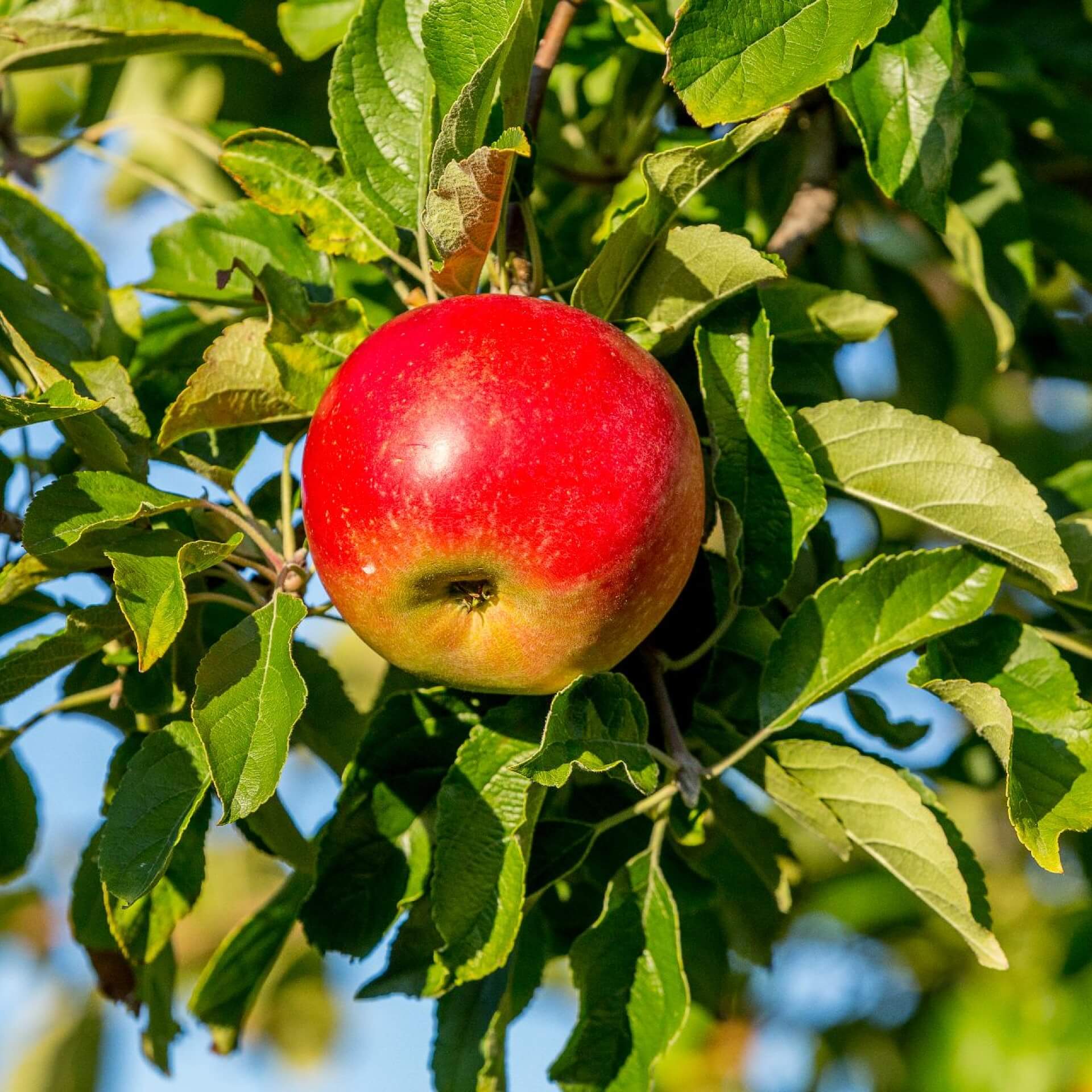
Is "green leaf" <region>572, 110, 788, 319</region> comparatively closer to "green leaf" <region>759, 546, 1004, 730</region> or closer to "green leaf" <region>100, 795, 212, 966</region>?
"green leaf" <region>759, 546, 1004, 730</region>

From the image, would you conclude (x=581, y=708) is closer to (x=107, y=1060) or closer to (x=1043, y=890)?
(x=1043, y=890)

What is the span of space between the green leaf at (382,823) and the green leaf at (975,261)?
0.94 metres

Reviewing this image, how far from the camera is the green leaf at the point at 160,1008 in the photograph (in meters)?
1.83

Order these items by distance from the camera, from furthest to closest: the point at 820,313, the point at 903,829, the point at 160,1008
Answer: the point at 160,1008
the point at 820,313
the point at 903,829

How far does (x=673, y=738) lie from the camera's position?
4.48 feet

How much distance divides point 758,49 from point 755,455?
1.26 feet

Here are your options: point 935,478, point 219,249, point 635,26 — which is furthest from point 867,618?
point 219,249

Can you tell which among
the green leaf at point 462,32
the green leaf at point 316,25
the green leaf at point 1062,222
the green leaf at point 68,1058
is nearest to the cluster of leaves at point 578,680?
the green leaf at point 462,32

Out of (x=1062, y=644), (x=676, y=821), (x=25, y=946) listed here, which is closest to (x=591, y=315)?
(x=676, y=821)

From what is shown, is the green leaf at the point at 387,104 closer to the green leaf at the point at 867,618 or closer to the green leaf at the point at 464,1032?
the green leaf at the point at 867,618

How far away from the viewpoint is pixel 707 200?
1820mm

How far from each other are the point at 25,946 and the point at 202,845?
4.33 metres

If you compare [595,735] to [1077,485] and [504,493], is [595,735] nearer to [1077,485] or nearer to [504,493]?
[504,493]

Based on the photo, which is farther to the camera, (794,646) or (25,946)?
(25,946)
